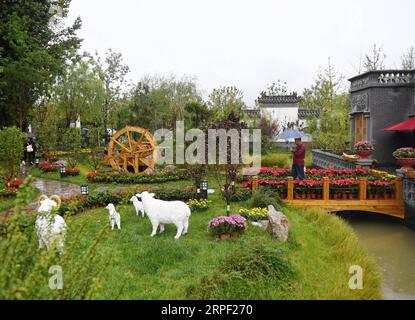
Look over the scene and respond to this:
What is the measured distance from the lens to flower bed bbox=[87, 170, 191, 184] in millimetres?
15547

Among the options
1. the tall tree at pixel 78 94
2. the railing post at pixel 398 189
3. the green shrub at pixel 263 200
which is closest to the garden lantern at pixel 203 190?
the green shrub at pixel 263 200

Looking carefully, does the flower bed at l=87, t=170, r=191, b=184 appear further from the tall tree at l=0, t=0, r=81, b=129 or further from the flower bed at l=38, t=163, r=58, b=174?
the tall tree at l=0, t=0, r=81, b=129

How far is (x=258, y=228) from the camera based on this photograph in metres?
8.66

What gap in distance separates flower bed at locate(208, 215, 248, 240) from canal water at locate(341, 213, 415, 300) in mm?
2948

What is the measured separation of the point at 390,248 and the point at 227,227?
15.4 feet

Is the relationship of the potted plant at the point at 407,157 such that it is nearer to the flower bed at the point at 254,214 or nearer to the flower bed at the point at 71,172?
the flower bed at the point at 254,214

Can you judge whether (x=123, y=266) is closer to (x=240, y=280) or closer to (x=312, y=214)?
(x=240, y=280)

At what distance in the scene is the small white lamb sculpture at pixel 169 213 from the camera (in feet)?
26.1

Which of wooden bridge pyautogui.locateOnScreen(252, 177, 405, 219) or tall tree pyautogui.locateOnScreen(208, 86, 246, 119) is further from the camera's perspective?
tall tree pyautogui.locateOnScreen(208, 86, 246, 119)

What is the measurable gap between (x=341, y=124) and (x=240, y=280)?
2092cm

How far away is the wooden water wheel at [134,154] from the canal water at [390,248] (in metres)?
8.57

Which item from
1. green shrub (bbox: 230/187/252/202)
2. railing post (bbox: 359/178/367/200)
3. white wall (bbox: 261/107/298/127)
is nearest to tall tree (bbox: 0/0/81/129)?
green shrub (bbox: 230/187/252/202)

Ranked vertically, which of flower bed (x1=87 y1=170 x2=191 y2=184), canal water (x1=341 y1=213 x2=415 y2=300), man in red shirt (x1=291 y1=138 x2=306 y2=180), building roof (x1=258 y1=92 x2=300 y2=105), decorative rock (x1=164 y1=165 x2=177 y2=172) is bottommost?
canal water (x1=341 y1=213 x2=415 y2=300)
